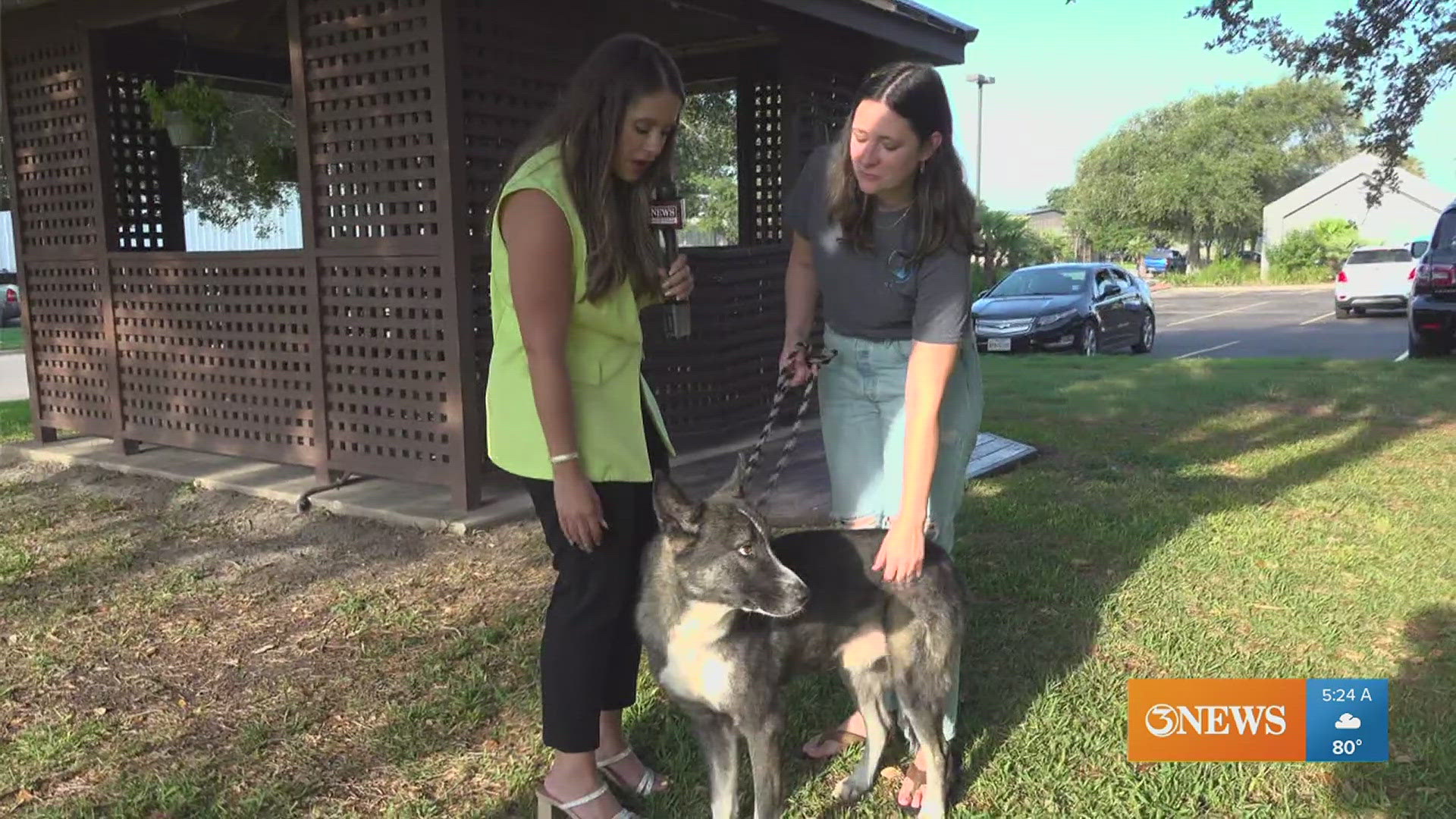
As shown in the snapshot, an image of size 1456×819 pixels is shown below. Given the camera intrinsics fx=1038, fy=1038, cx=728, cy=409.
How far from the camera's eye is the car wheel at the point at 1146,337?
17.1m

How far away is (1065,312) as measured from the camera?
15.4 meters

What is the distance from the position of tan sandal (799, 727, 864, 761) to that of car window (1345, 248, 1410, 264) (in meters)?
26.8

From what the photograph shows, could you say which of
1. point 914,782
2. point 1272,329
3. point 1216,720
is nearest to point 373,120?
point 914,782

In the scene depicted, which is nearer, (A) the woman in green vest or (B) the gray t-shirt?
(A) the woman in green vest

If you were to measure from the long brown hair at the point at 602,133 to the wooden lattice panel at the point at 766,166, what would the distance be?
5.49 m

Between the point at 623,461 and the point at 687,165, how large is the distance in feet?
62.0

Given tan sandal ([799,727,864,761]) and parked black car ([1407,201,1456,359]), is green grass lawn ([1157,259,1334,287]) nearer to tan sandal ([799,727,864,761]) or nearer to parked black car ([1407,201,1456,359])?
parked black car ([1407,201,1456,359])

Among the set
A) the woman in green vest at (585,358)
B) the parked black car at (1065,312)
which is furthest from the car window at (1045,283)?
the woman in green vest at (585,358)

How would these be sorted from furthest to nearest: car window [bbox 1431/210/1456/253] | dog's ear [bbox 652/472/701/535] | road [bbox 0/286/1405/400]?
road [bbox 0/286/1405/400] < car window [bbox 1431/210/1456/253] < dog's ear [bbox 652/472/701/535]

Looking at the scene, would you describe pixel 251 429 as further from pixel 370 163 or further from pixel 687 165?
pixel 687 165

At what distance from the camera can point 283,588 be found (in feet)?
15.7

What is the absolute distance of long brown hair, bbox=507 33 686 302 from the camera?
243 cm

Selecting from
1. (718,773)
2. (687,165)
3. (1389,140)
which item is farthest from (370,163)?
(687,165)

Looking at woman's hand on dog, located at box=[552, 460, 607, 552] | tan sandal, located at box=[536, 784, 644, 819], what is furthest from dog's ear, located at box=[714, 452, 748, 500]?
tan sandal, located at box=[536, 784, 644, 819]
